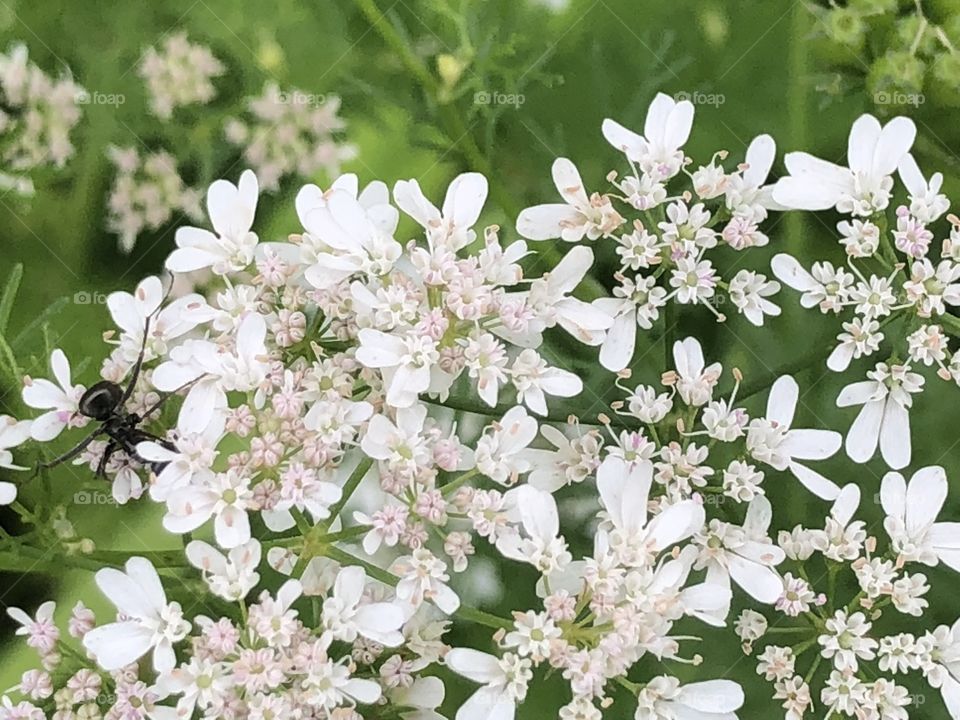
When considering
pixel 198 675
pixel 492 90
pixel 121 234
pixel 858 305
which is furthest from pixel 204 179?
pixel 858 305

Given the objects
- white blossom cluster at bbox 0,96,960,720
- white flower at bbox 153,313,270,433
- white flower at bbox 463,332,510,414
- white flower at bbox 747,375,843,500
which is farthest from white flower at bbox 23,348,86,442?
white flower at bbox 747,375,843,500

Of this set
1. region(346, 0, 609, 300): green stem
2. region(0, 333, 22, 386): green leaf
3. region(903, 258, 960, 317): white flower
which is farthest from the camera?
region(346, 0, 609, 300): green stem

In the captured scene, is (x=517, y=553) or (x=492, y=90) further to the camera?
(x=492, y=90)

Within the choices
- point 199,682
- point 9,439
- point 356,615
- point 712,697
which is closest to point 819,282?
point 712,697

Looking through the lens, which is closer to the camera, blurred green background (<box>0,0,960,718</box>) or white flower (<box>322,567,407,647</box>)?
white flower (<box>322,567,407,647</box>)

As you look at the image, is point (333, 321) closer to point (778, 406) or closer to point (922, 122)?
point (778, 406)

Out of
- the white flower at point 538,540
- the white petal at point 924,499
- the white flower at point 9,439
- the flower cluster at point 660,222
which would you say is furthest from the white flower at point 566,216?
the white flower at point 9,439

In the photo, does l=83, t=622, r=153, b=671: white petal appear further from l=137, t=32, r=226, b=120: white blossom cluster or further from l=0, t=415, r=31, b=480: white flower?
l=137, t=32, r=226, b=120: white blossom cluster
